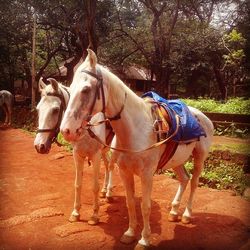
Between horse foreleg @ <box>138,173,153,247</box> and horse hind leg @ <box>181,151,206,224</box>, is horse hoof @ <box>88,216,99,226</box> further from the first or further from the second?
horse hind leg @ <box>181,151,206,224</box>

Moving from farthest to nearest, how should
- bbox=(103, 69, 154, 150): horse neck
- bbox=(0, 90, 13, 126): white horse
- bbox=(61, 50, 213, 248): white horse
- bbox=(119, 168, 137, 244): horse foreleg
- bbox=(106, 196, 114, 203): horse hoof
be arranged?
bbox=(0, 90, 13, 126): white horse
bbox=(106, 196, 114, 203): horse hoof
bbox=(119, 168, 137, 244): horse foreleg
bbox=(103, 69, 154, 150): horse neck
bbox=(61, 50, 213, 248): white horse

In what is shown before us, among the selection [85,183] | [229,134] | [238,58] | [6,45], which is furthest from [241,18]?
[85,183]

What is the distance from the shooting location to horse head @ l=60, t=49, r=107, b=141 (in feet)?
10.1

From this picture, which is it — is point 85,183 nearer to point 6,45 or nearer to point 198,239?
point 198,239

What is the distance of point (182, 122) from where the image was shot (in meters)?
4.41

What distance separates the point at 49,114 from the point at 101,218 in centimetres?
199

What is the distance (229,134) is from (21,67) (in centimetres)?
1877

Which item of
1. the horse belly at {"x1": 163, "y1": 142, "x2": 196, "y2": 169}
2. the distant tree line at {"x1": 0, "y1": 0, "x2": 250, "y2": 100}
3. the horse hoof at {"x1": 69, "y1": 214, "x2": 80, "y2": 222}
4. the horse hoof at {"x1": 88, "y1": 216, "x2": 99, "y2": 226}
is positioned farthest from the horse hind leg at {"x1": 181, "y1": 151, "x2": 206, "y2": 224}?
the distant tree line at {"x1": 0, "y1": 0, "x2": 250, "y2": 100}

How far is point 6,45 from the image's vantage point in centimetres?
2072

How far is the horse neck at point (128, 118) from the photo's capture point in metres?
3.53

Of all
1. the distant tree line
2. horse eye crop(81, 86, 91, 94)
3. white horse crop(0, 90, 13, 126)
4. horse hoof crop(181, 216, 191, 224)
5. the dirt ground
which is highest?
the distant tree line

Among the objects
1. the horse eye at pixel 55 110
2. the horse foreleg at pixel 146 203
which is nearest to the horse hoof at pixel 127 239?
the horse foreleg at pixel 146 203

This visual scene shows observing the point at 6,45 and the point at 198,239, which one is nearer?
the point at 198,239

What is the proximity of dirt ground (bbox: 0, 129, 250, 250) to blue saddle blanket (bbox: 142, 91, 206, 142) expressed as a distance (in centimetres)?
143
